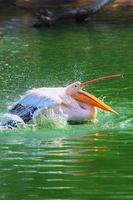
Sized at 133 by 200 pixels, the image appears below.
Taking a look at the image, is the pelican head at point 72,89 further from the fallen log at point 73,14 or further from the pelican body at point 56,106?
the fallen log at point 73,14

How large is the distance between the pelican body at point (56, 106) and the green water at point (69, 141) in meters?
0.15

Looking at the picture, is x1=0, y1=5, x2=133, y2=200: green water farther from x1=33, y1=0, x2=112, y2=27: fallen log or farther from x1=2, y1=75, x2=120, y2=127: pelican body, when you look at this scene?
x1=33, y1=0, x2=112, y2=27: fallen log

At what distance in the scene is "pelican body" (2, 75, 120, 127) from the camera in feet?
31.6

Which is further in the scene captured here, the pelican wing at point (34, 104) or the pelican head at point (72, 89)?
the pelican head at point (72, 89)

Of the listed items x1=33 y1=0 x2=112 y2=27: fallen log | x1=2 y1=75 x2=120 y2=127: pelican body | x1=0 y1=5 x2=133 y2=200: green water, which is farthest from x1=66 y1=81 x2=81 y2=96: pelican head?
x1=33 y1=0 x2=112 y2=27: fallen log

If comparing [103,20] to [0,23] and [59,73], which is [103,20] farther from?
[59,73]

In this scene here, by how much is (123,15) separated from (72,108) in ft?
58.4

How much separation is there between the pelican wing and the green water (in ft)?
0.76

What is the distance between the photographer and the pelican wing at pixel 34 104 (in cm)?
961

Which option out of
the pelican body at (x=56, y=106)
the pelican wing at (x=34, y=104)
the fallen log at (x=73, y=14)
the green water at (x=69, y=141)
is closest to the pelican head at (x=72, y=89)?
the pelican body at (x=56, y=106)

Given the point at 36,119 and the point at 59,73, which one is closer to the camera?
the point at 36,119

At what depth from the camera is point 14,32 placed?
76.7ft

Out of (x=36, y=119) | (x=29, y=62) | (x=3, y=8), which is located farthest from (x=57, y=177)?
(x=3, y=8)

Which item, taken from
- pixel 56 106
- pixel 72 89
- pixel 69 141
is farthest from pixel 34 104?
pixel 69 141
